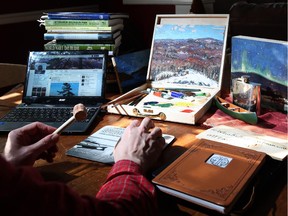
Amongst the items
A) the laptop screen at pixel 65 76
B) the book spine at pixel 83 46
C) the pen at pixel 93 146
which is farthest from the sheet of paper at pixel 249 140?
the book spine at pixel 83 46

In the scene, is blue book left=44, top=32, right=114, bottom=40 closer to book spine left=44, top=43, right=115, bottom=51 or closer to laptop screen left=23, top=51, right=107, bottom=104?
book spine left=44, top=43, right=115, bottom=51

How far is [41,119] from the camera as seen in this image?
1.30 meters

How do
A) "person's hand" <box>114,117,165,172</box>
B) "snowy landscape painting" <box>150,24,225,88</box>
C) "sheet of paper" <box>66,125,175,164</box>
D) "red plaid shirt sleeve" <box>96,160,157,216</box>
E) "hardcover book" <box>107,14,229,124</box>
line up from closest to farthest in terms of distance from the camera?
"red plaid shirt sleeve" <box>96,160,157,216</box> → "person's hand" <box>114,117,165,172</box> → "sheet of paper" <box>66,125,175,164</box> → "hardcover book" <box>107,14,229,124</box> → "snowy landscape painting" <box>150,24,225,88</box>

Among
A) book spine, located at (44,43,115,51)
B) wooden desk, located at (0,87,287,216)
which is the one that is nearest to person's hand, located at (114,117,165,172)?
wooden desk, located at (0,87,287,216)

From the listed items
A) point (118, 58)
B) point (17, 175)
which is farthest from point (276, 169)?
point (118, 58)

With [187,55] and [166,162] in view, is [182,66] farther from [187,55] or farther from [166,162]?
[166,162]

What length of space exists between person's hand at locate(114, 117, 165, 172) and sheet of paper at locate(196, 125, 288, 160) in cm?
17

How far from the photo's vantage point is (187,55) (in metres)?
1.53

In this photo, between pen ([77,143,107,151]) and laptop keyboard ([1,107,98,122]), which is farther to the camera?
laptop keyboard ([1,107,98,122])

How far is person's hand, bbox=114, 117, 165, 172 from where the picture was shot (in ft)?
2.87

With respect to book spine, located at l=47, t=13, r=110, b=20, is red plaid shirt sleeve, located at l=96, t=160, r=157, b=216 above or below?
below

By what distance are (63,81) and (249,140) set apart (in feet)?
2.64

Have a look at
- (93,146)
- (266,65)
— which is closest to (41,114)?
(93,146)

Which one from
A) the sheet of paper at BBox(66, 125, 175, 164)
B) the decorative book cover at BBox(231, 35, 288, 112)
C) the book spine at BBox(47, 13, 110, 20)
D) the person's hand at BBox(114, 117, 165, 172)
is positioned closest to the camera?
the person's hand at BBox(114, 117, 165, 172)
